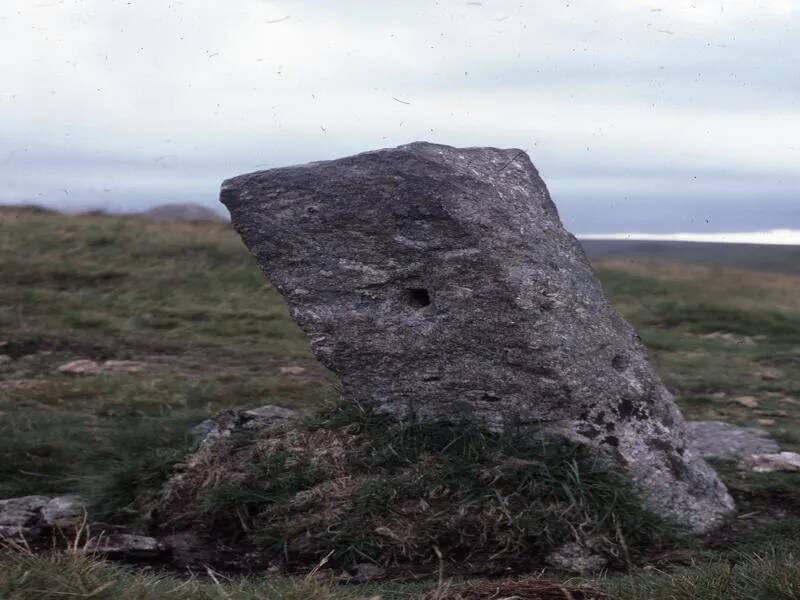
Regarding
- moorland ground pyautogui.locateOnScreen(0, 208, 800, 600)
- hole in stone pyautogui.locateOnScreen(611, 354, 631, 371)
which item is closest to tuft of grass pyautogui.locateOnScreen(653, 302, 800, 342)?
moorland ground pyautogui.locateOnScreen(0, 208, 800, 600)

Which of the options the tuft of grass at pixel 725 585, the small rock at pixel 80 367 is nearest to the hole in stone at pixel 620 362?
the tuft of grass at pixel 725 585

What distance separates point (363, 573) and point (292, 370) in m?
4.60

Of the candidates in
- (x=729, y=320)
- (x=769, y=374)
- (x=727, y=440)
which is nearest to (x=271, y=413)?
(x=727, y=440)

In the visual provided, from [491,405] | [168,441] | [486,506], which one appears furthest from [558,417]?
[168,441]

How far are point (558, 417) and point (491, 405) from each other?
0.33m

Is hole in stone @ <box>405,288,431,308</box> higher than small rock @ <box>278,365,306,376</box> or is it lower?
higher

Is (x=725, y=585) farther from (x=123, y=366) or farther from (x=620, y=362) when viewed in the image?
(x=123, y=366)

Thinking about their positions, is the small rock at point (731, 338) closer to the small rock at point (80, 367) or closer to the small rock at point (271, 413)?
the small rock at point (271, 413)

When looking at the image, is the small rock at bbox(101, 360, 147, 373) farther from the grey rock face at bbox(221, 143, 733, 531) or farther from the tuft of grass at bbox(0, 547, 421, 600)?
the tuft of grass at bbox(0, 547, 421, 600)

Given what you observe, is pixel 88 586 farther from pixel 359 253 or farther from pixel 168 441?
pixel 168 441

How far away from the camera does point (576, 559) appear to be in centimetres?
477

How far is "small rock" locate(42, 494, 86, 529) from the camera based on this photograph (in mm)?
5355

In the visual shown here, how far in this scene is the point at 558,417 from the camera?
17.8 feet

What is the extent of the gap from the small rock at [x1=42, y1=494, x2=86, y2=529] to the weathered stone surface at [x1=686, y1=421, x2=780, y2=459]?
10.8ft
